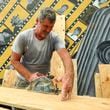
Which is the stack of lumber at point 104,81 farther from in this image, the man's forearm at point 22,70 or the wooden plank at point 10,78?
the wooden plank at point 10,78

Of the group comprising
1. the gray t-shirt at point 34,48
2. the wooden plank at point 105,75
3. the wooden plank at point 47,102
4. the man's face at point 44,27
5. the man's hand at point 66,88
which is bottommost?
the wooden plank at point 47,102

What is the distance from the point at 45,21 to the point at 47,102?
88 centimetres

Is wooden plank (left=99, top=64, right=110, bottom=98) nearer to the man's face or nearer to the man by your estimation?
the man

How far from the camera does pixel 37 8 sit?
4.59 m

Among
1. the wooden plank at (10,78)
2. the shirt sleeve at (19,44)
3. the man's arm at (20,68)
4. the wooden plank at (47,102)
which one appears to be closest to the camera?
the wooden plank at (47,102)

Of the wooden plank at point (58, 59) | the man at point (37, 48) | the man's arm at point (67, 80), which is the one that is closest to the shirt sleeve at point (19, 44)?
the man at point (37, 48)

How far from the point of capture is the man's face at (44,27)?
2866 millimetres

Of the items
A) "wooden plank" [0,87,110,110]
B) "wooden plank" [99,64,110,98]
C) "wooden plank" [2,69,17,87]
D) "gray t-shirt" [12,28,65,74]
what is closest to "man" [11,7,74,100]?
"gray t-shirt" [12,28,65,74]

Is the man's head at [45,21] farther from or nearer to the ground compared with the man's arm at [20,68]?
farther from the ground

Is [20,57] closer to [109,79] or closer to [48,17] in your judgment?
[48,17]

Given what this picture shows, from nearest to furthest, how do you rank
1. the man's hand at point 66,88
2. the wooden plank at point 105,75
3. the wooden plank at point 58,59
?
the man's hand at point 66,88
the wooden plank at point 105,75
the wooden plank at point 58,59

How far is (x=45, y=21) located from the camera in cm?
286

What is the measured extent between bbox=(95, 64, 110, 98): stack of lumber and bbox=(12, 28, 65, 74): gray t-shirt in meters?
0.49

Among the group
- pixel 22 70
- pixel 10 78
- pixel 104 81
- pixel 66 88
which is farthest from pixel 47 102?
pixel 10 78
